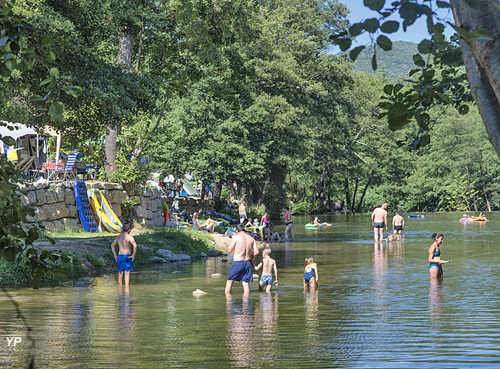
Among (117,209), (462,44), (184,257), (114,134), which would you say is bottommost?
→ (184,257)

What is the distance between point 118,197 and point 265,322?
16747 mm

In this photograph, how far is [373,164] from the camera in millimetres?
63062

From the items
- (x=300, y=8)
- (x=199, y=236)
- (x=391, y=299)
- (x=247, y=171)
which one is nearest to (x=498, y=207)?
(x=300, y=8)

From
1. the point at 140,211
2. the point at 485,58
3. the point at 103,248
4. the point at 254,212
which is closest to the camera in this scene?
the point at 485,58

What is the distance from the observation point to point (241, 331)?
860cm

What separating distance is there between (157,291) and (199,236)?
11814 millimetres

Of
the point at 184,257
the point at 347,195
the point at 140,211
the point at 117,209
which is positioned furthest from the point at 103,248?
the point at 347,195

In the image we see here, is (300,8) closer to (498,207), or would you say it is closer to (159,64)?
(159,64)

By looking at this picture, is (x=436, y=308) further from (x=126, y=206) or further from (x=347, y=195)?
(x=347, y=195)

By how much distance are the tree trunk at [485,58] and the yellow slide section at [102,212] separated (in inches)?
807

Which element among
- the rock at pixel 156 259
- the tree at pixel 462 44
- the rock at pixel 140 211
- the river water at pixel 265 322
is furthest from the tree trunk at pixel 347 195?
the tree at pixel 462 44

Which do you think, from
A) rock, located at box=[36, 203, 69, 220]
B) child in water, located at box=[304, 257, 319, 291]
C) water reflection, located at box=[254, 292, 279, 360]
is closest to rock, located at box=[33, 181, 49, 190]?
rock, located at box=[36, 203, 69, 220]

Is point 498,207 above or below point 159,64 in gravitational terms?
below

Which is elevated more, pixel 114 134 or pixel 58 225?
pixel 114 134
